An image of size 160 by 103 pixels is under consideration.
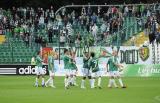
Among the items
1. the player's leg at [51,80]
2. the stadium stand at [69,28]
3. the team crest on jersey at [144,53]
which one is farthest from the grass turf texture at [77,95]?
the stadium stand at [69,28]

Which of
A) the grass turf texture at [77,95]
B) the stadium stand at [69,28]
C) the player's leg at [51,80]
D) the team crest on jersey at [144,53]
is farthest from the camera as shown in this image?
the stadium stand at [69,28]

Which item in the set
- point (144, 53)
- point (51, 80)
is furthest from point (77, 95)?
point (144, 53)

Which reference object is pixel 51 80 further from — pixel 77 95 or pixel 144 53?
pixel 144 53

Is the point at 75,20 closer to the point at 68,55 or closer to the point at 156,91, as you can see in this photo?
the point at 68,55

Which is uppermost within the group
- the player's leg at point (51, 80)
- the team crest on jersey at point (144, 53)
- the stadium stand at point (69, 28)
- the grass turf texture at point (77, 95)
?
the stadium stand at point (69, 28)

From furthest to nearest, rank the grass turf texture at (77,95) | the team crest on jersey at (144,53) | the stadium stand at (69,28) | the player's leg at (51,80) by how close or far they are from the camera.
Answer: the stadium stand at (69,28) < the team crest on jersey at (144,53) < the player's leg at (51,80) < the grass turf texture at (77,95)

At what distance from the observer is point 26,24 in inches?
2151

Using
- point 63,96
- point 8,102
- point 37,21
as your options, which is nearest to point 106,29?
point 37,21

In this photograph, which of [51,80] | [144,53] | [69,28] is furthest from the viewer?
[69,28]

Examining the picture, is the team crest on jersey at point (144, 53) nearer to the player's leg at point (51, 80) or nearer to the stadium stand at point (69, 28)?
the stadium stand at point (69, 28)

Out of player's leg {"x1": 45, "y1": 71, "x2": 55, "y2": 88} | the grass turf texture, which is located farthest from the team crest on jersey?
player's leg {"x1": 45, "y1": 71, "x2": 55, "y2": 88}

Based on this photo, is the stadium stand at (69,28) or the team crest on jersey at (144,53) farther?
the stadium stand at (69,28)

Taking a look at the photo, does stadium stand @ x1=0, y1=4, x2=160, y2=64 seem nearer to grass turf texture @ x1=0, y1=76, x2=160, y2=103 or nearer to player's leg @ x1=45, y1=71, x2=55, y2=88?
player's leg @ x1=45, y1=71, x2=55, y2=88

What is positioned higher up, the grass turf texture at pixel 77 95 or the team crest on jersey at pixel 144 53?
the team crest on jersey at pixel 144 53
